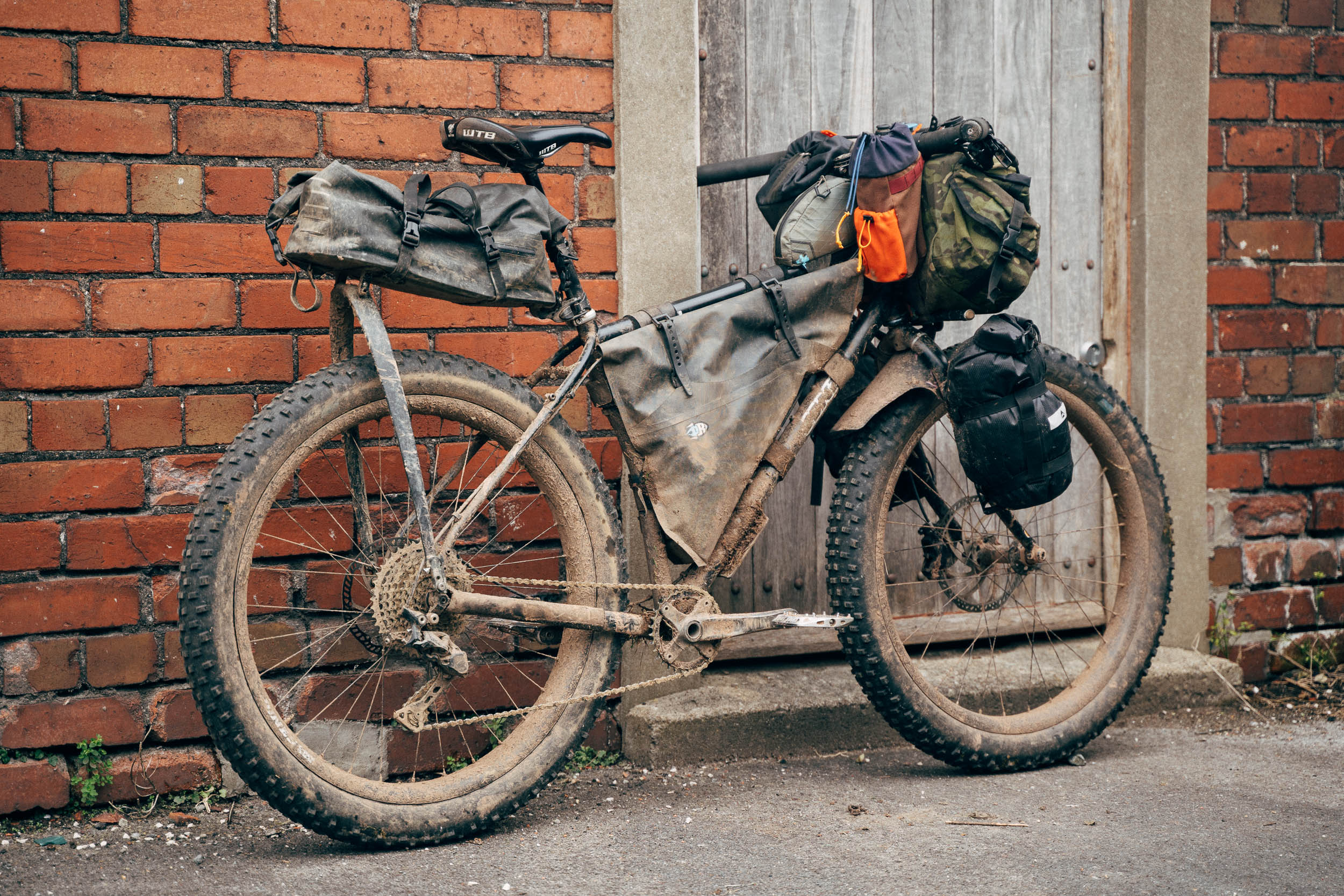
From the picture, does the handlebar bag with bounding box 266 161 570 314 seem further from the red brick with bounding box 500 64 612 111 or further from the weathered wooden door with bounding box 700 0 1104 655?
the weathered wooden door with bounding box 700 0 1104 655

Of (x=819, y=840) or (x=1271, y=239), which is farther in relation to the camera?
(x=1271, y=239)

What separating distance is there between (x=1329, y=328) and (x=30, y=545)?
3.67 meters

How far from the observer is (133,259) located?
2414mm

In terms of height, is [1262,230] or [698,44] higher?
[698,44]

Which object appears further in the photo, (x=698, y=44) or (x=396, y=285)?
(x=698, y=44)

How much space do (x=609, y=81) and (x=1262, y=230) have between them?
2070 mm

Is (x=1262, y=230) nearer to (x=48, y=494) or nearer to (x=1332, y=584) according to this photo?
(x=1332, y=584)

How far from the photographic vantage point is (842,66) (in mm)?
3020

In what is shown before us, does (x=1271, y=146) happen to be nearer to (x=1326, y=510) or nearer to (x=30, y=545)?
(x=1326, y=510)

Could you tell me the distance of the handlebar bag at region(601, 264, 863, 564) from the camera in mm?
2338

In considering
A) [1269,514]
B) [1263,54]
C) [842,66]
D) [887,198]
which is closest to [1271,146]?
[1263,54]

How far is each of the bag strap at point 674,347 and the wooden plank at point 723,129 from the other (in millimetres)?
628

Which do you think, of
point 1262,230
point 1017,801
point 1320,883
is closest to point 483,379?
point 1017,801

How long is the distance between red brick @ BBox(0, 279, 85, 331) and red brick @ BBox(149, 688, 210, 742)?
0.86 m
